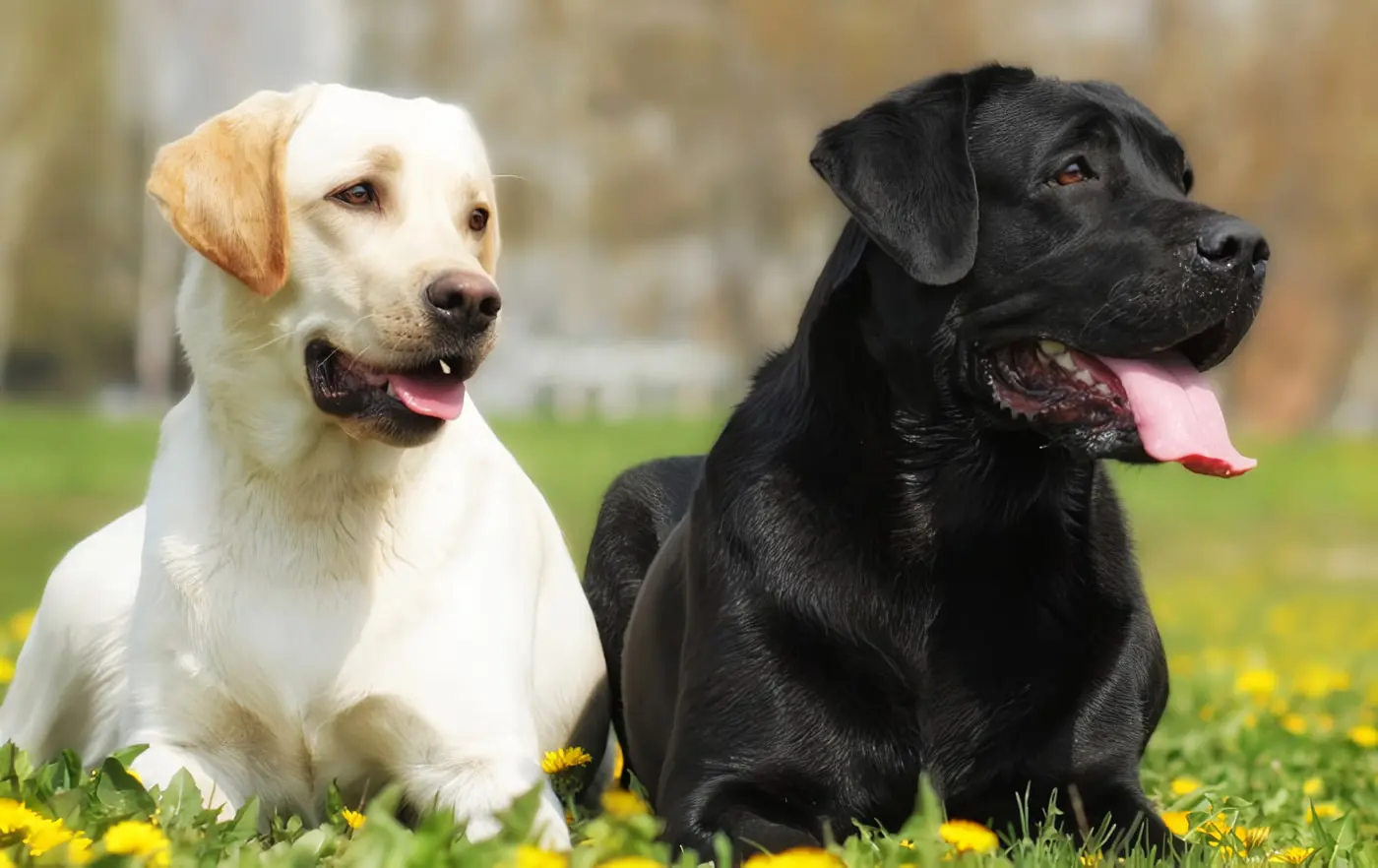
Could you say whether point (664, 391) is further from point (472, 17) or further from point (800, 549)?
point (800, 549)

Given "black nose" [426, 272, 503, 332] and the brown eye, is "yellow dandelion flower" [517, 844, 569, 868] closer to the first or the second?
"black nose" [426, 272, 503, 332]

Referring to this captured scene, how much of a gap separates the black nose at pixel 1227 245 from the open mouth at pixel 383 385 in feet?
4.78

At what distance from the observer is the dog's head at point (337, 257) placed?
3217mm

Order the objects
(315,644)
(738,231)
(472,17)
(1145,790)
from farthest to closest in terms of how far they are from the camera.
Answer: (738,231) < (472,17) < (1145,790) < (315,644)

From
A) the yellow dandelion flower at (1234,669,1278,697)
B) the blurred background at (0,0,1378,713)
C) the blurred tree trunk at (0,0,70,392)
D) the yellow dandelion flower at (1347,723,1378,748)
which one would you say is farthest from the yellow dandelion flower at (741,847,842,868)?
the blurred tree trunk at (0,0,70,392)

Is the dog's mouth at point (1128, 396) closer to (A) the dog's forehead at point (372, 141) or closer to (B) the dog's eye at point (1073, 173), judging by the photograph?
(B) the dog's eye at point (1073, 173)

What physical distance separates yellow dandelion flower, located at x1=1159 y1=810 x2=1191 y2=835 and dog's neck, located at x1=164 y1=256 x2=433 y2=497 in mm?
1751

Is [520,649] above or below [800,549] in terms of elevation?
below

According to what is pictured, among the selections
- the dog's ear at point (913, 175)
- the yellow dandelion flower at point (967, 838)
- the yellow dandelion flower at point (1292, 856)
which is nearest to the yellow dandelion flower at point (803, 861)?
the yellow dandelion flower at point (967, 838)

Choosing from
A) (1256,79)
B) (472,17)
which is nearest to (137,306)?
(472,17)

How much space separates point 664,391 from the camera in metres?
38.0

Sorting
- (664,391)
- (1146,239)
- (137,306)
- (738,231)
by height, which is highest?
(1146,239)

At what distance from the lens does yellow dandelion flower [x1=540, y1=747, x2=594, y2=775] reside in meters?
3.63

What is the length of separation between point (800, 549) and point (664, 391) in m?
34.7
